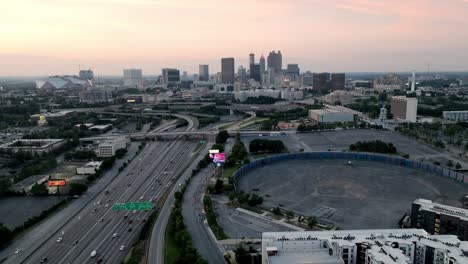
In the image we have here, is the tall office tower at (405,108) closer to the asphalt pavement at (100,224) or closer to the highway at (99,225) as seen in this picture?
the highway at (99,225)

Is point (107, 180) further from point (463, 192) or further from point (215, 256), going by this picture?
point (463, 192)

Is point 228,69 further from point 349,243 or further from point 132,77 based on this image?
point 349,243

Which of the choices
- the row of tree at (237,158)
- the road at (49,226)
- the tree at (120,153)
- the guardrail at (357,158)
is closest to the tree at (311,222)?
the guardrail at (357,158)

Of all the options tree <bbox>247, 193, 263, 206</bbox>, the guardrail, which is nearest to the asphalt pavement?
the guardrail

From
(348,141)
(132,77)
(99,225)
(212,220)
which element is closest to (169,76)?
(132,77)

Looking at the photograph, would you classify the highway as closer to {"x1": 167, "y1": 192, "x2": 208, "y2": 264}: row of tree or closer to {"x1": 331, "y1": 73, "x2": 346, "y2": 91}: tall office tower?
{"x1": 167, "y1": 192, "x2": 208, "y2": 264}: row of tree

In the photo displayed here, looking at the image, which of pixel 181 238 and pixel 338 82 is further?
pixel 338 82

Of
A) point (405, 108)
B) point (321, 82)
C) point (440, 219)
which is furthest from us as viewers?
point (321, 82)
